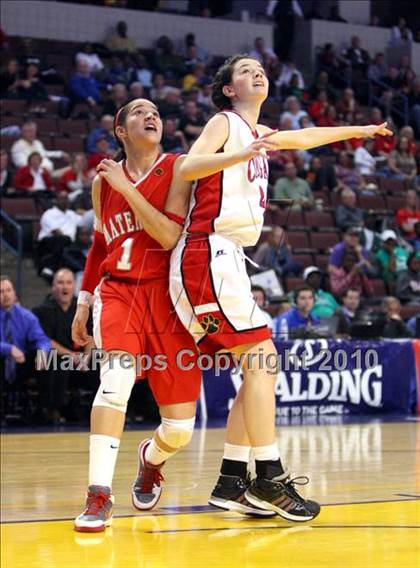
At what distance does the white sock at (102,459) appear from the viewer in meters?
4.48

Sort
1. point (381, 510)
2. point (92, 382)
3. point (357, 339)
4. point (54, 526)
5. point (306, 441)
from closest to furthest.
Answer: point (54, 526), point (381, 510), point (306, 441), point (92, 382), point (357, 339)

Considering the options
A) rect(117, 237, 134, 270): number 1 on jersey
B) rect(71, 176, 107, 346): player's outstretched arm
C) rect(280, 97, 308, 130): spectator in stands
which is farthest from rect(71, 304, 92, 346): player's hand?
rect(280, 97, 308, 130): spectator in stands

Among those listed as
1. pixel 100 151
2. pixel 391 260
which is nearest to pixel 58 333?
pixel 100 151

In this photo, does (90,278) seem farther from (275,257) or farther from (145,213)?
(275,257)

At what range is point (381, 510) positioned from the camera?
15.8 ft

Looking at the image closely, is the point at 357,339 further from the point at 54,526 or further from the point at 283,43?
the point at 283,43

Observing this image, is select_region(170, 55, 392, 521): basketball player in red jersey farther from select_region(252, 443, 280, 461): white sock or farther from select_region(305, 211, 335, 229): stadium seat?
select_region(305, 211, 335, 229): stadium seat

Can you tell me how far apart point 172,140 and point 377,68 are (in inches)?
317

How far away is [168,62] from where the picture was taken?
19.6 metres

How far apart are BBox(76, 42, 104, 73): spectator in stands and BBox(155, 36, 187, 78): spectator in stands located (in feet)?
3.56

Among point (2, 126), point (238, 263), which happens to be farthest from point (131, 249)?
point (2, 126)

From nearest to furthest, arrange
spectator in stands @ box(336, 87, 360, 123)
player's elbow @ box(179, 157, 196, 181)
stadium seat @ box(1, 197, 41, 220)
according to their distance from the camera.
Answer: player's elbow @ box(179, 157, 196, 181)
stadium seat @ box(1, 197, 41, 220)
spectator in stands @ box(336, 87, 360, 123)

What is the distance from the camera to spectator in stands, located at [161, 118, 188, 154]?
52.6 feet

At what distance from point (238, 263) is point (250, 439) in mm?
745
